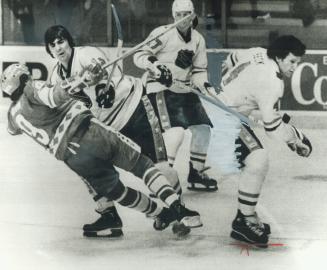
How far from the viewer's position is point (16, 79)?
3.53 metres

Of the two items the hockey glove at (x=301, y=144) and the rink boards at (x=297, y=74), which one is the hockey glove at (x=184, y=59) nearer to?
the rink boards at (x=297, y=74)

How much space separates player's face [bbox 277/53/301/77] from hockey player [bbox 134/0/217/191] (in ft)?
1.01

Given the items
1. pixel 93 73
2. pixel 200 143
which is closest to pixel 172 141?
pixel 200 143

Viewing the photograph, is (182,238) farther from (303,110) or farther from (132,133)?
(303,110)

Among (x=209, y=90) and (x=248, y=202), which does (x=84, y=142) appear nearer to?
(x=209, y=90)

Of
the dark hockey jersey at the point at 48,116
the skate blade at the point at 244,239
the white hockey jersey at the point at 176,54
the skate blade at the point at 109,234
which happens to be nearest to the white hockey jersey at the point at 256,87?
the white hockey jersey at the point at 176,54

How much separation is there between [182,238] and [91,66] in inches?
32.3

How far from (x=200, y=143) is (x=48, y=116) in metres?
0.65

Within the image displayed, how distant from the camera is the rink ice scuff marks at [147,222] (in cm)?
350

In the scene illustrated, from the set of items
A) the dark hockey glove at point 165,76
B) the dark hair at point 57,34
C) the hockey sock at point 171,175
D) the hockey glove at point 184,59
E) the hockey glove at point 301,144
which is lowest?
the hockey sock at point 171,175

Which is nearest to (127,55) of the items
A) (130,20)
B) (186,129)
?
(130,20)

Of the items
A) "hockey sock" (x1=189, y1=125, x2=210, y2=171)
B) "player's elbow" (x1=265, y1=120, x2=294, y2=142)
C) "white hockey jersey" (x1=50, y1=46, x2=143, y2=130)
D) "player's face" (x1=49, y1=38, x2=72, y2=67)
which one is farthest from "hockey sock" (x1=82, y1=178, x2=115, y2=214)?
"player's elbow" (x1=265, y1=120, x2=294, y2=142)

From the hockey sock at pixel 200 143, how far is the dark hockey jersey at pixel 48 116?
45cm

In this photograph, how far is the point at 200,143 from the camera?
3525 mm
